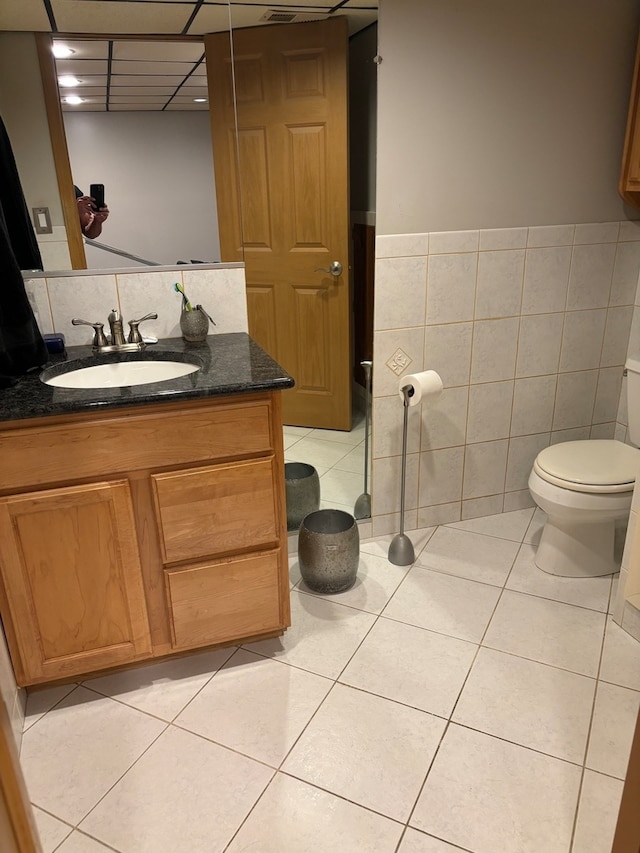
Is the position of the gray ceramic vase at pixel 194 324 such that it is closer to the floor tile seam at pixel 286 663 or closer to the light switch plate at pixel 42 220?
the light switch plate at pixel 42 220

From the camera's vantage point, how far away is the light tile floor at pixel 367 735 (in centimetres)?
144

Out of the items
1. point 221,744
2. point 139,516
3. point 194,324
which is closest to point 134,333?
point 194,324

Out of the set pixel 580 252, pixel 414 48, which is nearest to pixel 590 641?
pixel 580 252

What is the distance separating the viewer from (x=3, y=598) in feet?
5.35

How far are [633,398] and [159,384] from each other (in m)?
1.69

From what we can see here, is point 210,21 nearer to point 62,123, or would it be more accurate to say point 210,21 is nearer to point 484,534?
point 62,123

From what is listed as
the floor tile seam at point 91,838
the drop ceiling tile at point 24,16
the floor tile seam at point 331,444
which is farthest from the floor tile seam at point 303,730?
the drop ceiling tile at point 24,16

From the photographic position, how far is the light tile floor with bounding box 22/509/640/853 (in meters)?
1.44

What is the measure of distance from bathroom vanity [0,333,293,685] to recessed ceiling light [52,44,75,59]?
33.6 inches

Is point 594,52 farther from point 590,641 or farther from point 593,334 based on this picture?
point 590,641

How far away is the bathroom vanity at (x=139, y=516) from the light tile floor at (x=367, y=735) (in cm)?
17

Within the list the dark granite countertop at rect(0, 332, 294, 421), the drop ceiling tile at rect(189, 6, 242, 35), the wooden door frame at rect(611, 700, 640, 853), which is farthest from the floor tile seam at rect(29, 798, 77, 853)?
the drop ceiling tile at rect(189, 6, 242, 35)

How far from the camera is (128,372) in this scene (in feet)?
6.36

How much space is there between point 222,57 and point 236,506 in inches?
54.4
